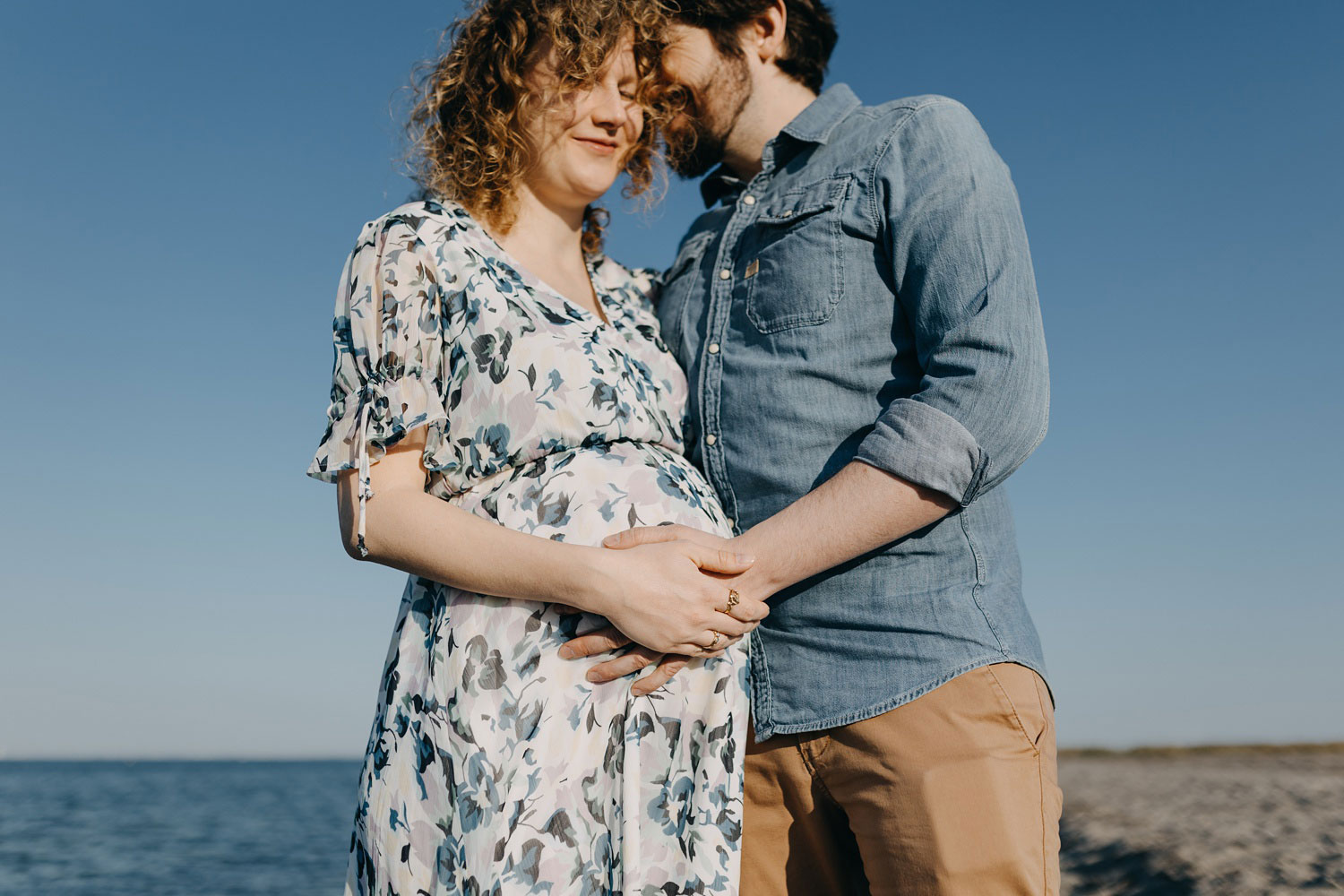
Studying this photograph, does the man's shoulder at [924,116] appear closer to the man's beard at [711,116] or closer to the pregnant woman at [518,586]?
the man's beard at [711,116]

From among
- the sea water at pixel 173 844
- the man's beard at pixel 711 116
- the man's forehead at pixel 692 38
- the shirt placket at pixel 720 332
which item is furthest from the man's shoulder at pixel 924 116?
the sea water at pixel 173 844

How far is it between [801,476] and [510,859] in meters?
0.97

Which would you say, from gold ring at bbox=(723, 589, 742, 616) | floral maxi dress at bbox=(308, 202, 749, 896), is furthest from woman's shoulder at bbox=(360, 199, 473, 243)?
gold ring at bbox=(723, 589, 742, 616)

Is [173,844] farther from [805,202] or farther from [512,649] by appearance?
[805,202]

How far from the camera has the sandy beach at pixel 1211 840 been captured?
6988 millimetres

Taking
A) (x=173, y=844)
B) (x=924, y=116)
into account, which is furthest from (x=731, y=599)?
(x=173, y=844)

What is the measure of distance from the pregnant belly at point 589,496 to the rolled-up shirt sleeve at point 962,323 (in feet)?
1.40

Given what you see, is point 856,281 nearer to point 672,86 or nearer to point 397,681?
point 672,86

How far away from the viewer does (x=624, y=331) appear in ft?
7.68

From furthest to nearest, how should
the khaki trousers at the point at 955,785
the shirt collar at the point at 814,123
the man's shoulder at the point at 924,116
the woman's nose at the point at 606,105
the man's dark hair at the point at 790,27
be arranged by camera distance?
the man's dark hair at the point at 790,27
the woman's nose at the point at 606,105
the shirt collar at the point at 814,123
the man's shoulder at the point at 924,116
the khaki trousers at the point at 955,785

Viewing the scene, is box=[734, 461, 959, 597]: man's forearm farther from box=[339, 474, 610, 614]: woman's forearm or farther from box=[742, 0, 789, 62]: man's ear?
box=[742, 0, 789, 62]: man's ear

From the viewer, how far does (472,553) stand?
1.74 meters

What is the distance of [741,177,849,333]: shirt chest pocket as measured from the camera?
1995 mm

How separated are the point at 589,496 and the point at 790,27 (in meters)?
1.60
